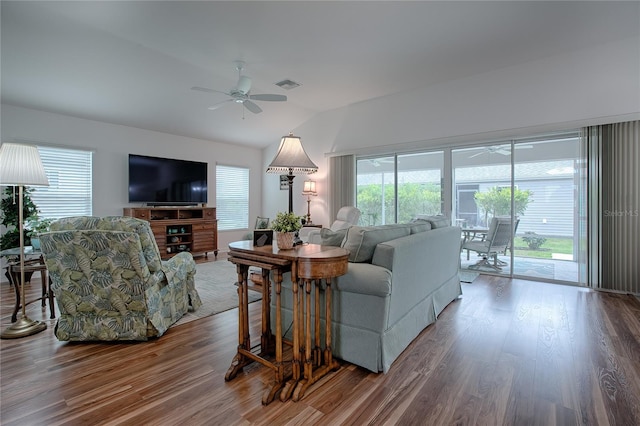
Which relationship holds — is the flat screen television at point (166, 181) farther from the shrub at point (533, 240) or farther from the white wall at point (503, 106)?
the shrub at point (533, 240)

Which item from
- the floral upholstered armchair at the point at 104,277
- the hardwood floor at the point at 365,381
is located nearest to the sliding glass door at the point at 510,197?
the hardwood floor at the point at 365,381

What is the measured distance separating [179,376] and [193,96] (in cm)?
451

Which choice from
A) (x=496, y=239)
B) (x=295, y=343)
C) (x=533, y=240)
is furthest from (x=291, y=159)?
(x=533, y=240)

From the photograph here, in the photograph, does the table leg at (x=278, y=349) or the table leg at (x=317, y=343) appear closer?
the table leg at (x=278, y=349)

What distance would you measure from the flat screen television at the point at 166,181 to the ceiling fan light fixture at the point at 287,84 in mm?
2737

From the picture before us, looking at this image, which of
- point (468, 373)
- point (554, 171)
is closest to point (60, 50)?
A: point (468, 373)

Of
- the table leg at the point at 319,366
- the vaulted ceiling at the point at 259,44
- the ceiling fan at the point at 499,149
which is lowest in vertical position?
the table leg at the point at 319,366

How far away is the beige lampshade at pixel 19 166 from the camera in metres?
2.54

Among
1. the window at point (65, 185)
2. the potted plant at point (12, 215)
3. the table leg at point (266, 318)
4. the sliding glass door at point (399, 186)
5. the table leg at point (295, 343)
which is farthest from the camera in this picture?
the sliding glass door at point (399, 186)

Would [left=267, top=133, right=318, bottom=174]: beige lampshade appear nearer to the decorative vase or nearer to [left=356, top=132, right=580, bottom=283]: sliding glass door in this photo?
the decorative vase

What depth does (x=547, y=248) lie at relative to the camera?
4473 millimetres

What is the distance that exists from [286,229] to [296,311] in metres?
0.53

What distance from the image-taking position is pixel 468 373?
2.04 meters

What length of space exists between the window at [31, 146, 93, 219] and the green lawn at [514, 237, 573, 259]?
696 centimetres
